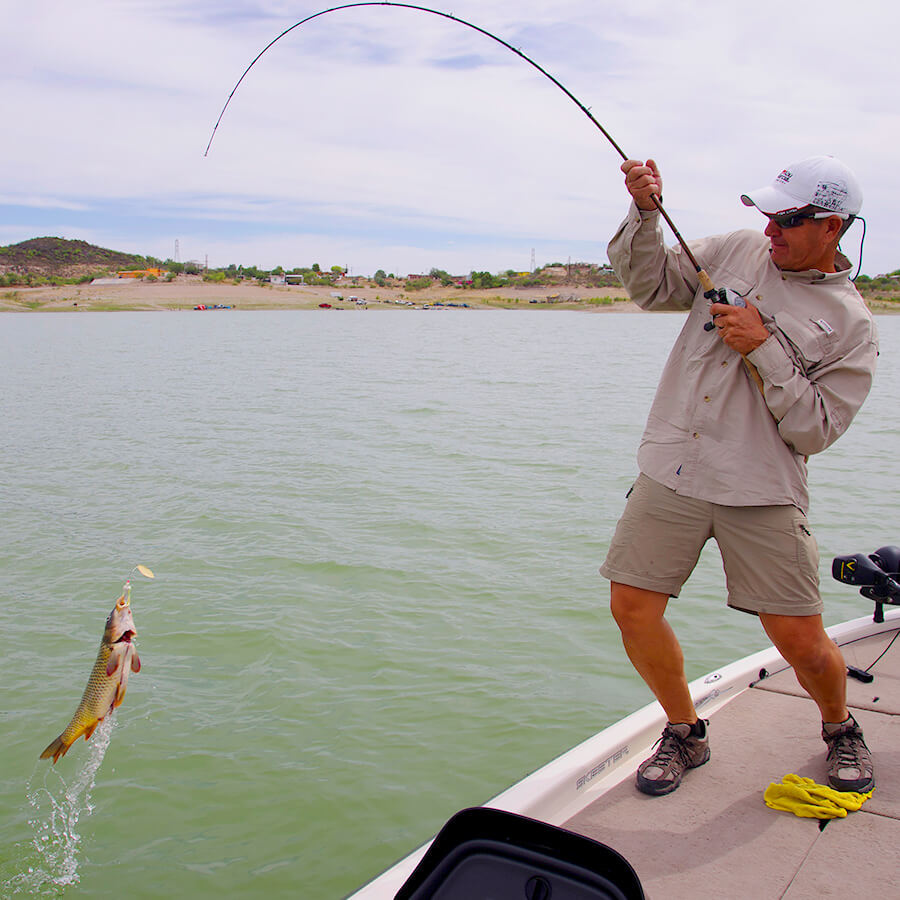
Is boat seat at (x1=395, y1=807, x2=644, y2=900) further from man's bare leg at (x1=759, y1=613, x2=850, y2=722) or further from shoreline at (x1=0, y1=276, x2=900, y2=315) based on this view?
shoreline at (x1=0, y1=276, x2=900, y2=315)

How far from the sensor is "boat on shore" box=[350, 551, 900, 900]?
2643mm

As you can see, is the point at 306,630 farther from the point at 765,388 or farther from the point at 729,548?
the point at 765,388

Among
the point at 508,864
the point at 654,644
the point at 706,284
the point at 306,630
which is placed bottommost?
the point at 306,630

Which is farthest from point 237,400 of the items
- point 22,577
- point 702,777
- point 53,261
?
point 53,261

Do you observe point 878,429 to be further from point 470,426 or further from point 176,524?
point 176,524

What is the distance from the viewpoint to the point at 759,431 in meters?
2.97

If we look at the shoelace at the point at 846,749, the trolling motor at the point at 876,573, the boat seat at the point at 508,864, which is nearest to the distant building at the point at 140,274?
the trolling motor at the point at 876,573

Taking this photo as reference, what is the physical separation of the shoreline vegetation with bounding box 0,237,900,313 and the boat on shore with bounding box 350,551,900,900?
274 ft

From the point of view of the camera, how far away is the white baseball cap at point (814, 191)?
287cm

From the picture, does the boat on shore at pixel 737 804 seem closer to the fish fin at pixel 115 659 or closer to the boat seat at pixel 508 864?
the boat seat at pixel 508 864

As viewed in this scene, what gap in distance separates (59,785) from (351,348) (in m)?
38.6

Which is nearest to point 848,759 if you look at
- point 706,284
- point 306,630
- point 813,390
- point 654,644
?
point 654,644

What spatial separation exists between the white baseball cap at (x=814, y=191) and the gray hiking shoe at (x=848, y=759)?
181 centimetres

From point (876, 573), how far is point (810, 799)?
1.19m
